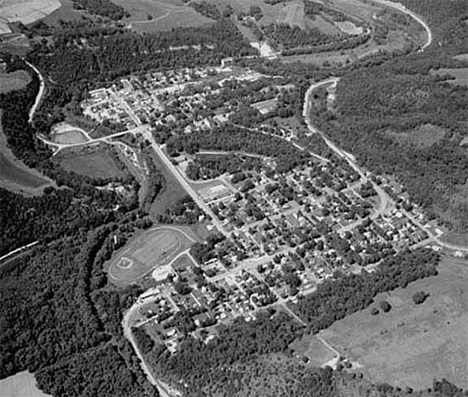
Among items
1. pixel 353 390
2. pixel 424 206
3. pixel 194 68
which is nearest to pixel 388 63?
pixel 194 68

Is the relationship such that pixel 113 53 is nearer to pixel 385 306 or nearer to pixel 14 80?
pixel 14 80

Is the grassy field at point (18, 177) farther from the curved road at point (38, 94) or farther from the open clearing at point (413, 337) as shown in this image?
the open clearing at point (413, 337)

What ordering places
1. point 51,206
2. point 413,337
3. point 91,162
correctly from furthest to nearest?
1. point 91,162
2. point 51,206
3. point 413,337

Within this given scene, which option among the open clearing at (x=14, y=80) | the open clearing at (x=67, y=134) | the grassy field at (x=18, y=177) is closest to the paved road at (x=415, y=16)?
the open clearing at (x=67, y=134)

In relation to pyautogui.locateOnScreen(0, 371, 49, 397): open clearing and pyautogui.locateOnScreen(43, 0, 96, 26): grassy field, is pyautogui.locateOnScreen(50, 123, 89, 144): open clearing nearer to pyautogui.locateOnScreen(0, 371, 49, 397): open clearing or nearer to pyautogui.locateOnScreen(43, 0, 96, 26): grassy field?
pyautogui.locateOnScreen(43, 0, 96, 26): grassy field

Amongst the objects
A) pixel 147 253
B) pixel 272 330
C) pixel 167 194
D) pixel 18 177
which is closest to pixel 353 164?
pixel 167 194

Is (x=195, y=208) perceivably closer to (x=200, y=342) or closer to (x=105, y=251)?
(x=105, y=251)
